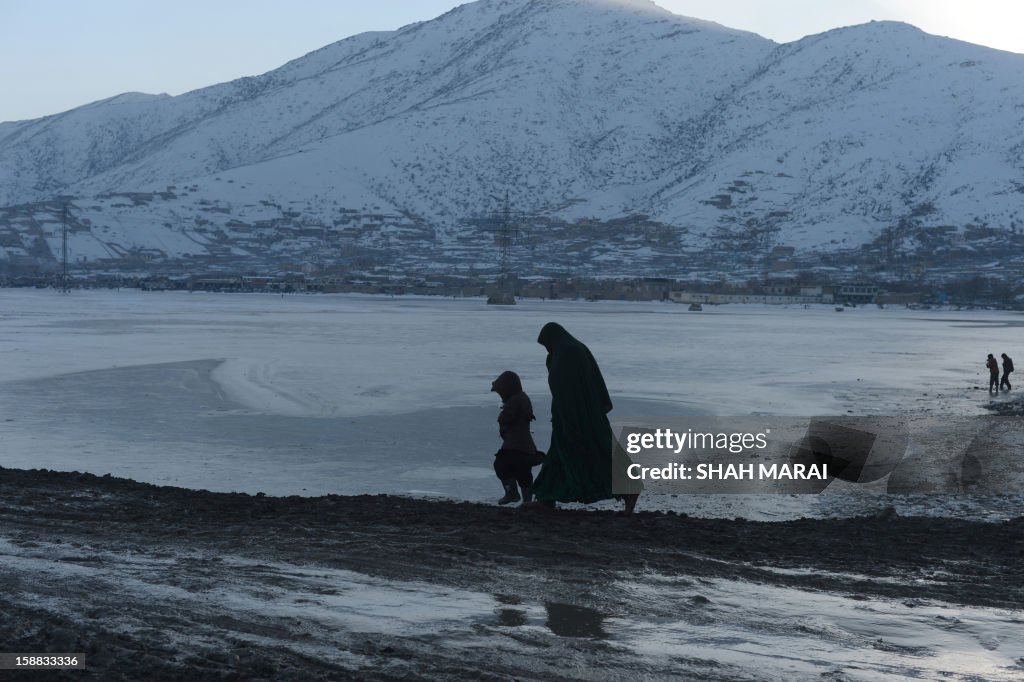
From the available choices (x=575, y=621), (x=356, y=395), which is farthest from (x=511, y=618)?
(x=356, y=395)

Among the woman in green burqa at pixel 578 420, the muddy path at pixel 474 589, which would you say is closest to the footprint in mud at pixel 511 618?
the muddy path at pixel 474 589

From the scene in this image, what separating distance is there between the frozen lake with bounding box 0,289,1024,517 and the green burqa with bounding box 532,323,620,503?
8.68ft

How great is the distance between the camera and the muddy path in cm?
646

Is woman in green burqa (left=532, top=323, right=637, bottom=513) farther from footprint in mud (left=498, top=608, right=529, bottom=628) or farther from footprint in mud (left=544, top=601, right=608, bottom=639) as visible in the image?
footprint in mud (left=498, top=608, right=529, bottom=628)

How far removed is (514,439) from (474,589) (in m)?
3.33

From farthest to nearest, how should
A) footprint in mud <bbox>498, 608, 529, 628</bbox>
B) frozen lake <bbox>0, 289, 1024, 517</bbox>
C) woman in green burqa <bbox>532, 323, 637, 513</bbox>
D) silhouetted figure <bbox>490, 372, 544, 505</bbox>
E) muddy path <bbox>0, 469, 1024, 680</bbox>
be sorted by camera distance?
frozen lake <bbox>0, 289, 1024, 517</bbox> → silhouetted figure <bbox>490, 372, 544, 505</bbox> → woman in green burqa <bbox>532, 323, 637, 513</bbox> → footprint in mud <bbox>498, 608, 529, 628</bbox> → muddy path <bbox>0, 469, 1024, 680</bbox>

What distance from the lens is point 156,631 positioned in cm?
678

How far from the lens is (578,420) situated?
34.4 feet

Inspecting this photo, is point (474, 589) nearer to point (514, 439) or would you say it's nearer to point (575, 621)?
point (575, 621)

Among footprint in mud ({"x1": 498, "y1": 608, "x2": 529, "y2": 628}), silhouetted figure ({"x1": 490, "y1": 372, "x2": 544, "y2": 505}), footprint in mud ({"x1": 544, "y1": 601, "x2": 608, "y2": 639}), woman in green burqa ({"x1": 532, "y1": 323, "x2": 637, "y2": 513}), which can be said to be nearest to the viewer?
footprint in mud ({"x1": 544, "y1": 601, "x2": 608, "y2": 639})

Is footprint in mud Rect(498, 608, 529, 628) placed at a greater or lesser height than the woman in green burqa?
lesser

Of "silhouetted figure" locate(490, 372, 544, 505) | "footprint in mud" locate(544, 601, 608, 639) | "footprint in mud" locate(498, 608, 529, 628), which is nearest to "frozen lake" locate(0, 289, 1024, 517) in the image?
"silhouetted figure" locate(490, 372, 544, 505)

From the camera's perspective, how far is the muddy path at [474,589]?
21.2ft

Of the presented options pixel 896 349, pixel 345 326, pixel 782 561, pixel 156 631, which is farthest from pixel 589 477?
pixel 345 326
